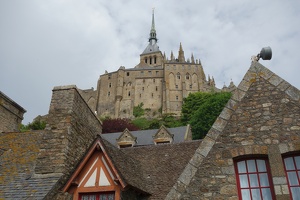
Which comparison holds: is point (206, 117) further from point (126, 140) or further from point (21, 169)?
point (21, 169)

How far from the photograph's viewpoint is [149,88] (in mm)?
86250

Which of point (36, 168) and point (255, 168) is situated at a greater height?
point (36, 168)

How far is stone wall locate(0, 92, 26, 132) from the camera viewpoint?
1196 cm

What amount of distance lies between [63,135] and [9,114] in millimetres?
5298

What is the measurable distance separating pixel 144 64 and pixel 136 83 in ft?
47.7

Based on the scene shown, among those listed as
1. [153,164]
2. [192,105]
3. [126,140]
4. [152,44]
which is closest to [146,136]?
[126,140]

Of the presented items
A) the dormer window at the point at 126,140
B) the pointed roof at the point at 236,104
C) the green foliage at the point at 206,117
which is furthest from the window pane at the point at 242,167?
the green foliage at the point at 206,117

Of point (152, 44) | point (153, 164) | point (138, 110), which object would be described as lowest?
point (153, 164)

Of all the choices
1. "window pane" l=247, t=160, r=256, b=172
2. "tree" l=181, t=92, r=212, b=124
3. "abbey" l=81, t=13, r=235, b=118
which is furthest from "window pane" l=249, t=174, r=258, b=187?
"abbey" l=81, t=13, r=235, b=118

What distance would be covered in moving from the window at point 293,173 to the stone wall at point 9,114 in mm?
10772

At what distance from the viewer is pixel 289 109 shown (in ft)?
18.3

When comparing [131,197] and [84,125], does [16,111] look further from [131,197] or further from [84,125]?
[131,197]

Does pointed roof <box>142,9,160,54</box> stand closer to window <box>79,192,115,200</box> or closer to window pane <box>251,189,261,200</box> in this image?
window <box>79,192,115,200</box>

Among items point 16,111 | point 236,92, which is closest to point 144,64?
point 16,111
